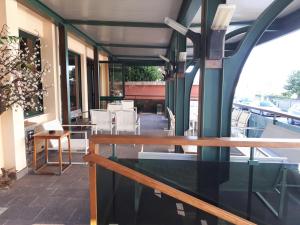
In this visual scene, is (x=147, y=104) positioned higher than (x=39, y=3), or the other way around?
(x=39, y=3)

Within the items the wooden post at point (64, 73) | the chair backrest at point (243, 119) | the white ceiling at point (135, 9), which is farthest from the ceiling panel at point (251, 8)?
the wooden post at point (64, 73)

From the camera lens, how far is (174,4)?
3.83 m

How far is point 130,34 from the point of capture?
20.5 ft

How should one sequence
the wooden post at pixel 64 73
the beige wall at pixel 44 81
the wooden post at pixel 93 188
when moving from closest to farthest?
the wooden post at pixel 93 188 → the beige wall at pixel 44 81 → the wooden post at pixel 64 73

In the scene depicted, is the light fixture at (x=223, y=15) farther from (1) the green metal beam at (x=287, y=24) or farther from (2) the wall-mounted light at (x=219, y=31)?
(1) the green metal beam at (x=287, y=24)

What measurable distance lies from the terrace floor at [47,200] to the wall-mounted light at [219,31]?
1188mm

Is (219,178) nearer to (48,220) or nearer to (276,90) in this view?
(48,220)

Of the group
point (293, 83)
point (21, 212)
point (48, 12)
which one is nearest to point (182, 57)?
point (48, 12)

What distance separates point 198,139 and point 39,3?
11.8 feet

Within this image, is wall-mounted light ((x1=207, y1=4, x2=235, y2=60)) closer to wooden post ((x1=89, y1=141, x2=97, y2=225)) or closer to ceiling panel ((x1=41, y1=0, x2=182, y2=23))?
wooden post ((x1=89, y1=141, x2=97, y2=225))

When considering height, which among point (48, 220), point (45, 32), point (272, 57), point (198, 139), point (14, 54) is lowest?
point (48, 220)

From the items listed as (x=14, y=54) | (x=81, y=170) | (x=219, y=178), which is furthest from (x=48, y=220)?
(x=14, y=54)

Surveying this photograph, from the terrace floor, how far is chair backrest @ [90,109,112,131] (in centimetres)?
199

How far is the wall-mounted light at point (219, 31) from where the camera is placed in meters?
1.79
